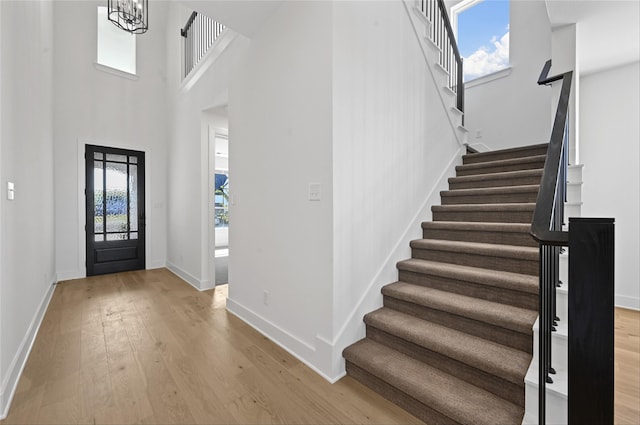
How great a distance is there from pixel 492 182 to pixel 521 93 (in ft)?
6.80

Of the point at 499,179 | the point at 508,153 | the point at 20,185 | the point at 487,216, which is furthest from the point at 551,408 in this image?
the point at 20,185

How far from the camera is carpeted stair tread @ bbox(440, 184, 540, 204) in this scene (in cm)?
264

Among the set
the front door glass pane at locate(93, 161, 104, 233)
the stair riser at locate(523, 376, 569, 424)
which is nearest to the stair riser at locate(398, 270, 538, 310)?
the stair riser at locate(523, 376, 569, 424)

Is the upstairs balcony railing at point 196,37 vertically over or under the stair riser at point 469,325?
over

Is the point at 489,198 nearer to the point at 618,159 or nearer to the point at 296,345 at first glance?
the point at 618,159

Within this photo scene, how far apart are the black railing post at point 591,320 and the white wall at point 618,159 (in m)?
3.81

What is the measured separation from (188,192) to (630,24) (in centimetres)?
534

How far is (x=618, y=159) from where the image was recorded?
10.9 feet

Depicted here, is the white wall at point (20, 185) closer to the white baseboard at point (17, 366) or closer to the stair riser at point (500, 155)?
the white baseboard at point (17, 366)

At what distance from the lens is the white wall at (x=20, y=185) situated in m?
1.72

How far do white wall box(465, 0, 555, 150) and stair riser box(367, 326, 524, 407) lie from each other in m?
3.73

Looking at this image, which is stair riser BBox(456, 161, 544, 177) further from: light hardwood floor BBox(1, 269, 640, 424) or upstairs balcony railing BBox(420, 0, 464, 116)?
light hardwood floor BBox(1, 269, 640, 424)

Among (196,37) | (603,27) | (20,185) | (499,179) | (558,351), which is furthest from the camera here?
(196,37)

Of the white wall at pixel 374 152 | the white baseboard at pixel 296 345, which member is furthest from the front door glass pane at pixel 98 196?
the white wall at pixel 374 152
